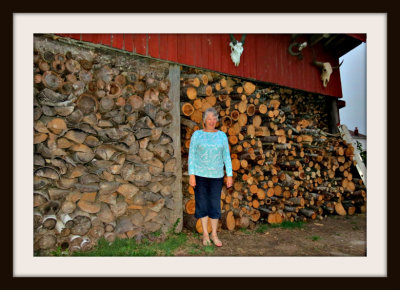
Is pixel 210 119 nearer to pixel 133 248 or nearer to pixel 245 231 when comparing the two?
pixel 133 248

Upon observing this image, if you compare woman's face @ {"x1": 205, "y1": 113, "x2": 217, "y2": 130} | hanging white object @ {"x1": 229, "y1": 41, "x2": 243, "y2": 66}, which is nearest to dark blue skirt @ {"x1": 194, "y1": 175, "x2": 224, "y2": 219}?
woman's face @ {"x1": 205, "y1": 113, "x2": 217, "y2": 130}

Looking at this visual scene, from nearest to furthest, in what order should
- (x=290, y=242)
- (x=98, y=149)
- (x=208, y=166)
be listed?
(x=98, y=149) → (x=208, y=166) → (x=290, y=242)

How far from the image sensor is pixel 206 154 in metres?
3.35

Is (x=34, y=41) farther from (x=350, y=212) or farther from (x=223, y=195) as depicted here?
(x=350, y=212)

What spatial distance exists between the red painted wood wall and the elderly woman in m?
1.37

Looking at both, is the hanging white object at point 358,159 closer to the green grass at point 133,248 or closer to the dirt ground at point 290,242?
the dirt ground at point 290,242

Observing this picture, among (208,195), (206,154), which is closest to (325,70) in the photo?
(206,154)

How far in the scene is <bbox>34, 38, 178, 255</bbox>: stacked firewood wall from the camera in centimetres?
286

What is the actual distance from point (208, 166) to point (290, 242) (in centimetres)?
177

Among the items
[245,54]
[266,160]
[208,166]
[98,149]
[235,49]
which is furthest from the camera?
[245,54]

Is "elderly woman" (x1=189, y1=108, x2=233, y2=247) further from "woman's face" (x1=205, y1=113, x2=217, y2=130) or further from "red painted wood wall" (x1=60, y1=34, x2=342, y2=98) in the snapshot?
"red painted wood wall" (x1=60, y1=34, x2=342, y2=98)

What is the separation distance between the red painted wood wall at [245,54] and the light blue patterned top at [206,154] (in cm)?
144

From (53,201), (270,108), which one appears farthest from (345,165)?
(53,201)

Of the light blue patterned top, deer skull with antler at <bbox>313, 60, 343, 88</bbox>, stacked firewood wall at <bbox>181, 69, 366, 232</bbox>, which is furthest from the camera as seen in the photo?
deer skull with antler at <bbox>313, 60, 343, 88</bbox>
